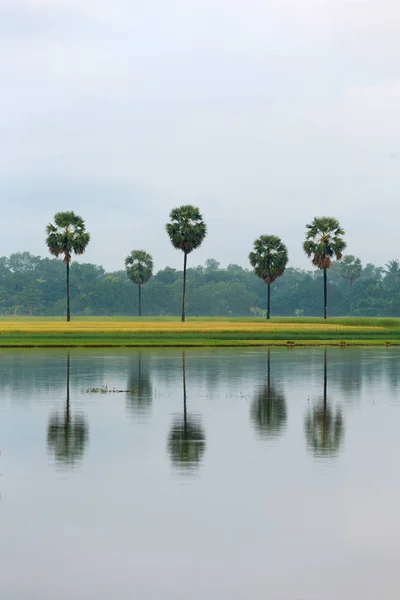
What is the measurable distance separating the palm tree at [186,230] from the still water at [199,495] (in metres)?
110

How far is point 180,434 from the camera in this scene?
25391mm

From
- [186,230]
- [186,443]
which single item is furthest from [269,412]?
[186,230]

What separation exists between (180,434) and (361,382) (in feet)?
64.5

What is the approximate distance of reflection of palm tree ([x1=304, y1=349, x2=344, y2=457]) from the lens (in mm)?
23109

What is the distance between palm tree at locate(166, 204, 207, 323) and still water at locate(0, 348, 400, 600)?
110 metres

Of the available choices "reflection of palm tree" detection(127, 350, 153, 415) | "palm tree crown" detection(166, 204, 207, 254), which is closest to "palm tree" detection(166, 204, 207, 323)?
"palm tree crown" detection(166, 204, 207, 254)

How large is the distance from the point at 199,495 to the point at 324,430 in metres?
9.95

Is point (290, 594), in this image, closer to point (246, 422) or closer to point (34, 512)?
point (34, 512)

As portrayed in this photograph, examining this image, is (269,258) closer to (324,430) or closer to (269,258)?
(269,258)

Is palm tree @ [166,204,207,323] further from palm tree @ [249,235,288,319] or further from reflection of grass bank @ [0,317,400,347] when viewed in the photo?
reflection of grass bank @ [0,317,400,347]

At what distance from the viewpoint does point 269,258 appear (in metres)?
157

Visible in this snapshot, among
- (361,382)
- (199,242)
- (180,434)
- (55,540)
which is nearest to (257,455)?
(180,434)

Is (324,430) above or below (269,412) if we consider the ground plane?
below

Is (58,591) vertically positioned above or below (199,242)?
below
